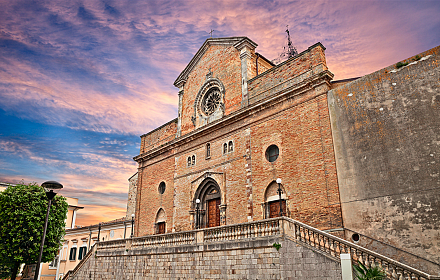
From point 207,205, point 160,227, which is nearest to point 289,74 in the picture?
point 207,205

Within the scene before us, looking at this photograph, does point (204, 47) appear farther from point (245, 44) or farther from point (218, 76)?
point (245, 44)

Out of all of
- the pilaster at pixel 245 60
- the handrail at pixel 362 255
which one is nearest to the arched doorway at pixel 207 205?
the pilaster at pixel 245 60

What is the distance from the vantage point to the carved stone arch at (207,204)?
20.1m

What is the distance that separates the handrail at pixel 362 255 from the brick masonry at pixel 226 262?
325mm

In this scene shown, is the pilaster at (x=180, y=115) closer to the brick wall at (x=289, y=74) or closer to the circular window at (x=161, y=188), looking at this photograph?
the circular window at (x=161, y=188)

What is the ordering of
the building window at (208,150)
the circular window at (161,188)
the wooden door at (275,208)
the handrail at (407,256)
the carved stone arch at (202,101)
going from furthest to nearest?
the circular window at (161,188) → the carved stone arch at (202,101) → the building window at (208,150) → the wooden door at (275,208) → the handrail at (407,256)

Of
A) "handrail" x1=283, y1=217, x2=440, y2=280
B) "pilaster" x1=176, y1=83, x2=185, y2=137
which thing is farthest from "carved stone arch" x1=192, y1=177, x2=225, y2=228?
"handrail" x1=283, y1=217, x2=440, y2=280

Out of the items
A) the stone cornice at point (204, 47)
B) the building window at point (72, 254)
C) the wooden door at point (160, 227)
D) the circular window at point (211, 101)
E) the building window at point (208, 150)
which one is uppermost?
the stone cornice at point (204, 47)

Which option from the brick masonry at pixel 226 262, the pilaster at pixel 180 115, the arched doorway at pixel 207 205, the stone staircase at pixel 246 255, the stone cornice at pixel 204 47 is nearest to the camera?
the stone staircase at pixel 246 255

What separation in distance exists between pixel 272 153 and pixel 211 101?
23.7 feet

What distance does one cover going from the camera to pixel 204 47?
2419 cm

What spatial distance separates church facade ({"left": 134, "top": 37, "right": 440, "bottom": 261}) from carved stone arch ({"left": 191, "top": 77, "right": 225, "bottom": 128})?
0.07 m

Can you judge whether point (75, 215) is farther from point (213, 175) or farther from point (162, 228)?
point (213, 175)

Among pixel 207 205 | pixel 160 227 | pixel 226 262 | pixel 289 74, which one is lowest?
pixel 226 262
